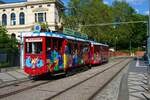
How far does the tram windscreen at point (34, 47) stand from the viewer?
21027 mm

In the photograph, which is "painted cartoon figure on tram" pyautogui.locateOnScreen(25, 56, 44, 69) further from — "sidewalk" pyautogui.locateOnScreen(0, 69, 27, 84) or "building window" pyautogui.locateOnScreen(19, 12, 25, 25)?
"building window" pyautogui.locateOnScreen(19, 12, 25, 25)

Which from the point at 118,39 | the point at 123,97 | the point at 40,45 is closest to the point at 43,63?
the point at 40,45

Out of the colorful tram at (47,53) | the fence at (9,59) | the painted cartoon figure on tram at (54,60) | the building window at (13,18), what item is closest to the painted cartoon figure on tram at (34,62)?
the colorful tram at (47,53)

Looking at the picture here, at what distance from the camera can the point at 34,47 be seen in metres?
21.3

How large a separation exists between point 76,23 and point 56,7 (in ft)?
43.0

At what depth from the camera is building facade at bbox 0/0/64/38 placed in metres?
72.8

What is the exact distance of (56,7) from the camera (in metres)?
73.8

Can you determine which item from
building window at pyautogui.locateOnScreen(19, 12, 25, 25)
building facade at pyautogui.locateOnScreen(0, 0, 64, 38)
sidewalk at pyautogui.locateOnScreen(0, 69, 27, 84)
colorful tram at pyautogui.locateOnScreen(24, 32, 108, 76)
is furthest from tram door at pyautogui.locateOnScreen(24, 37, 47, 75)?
building window at pyautogui.locateOnScreen(19, 12, 25, 25)

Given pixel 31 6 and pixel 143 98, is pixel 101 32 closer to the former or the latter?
pixel 31 6

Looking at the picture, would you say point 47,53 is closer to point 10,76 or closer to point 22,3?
point 10,76

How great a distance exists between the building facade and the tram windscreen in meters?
49.3

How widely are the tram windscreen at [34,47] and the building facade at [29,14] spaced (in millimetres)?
49287

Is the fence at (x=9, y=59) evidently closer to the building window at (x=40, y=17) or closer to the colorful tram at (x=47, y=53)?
the colorful tram at (x=47, y=53)

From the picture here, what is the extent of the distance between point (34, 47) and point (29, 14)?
54.7m
